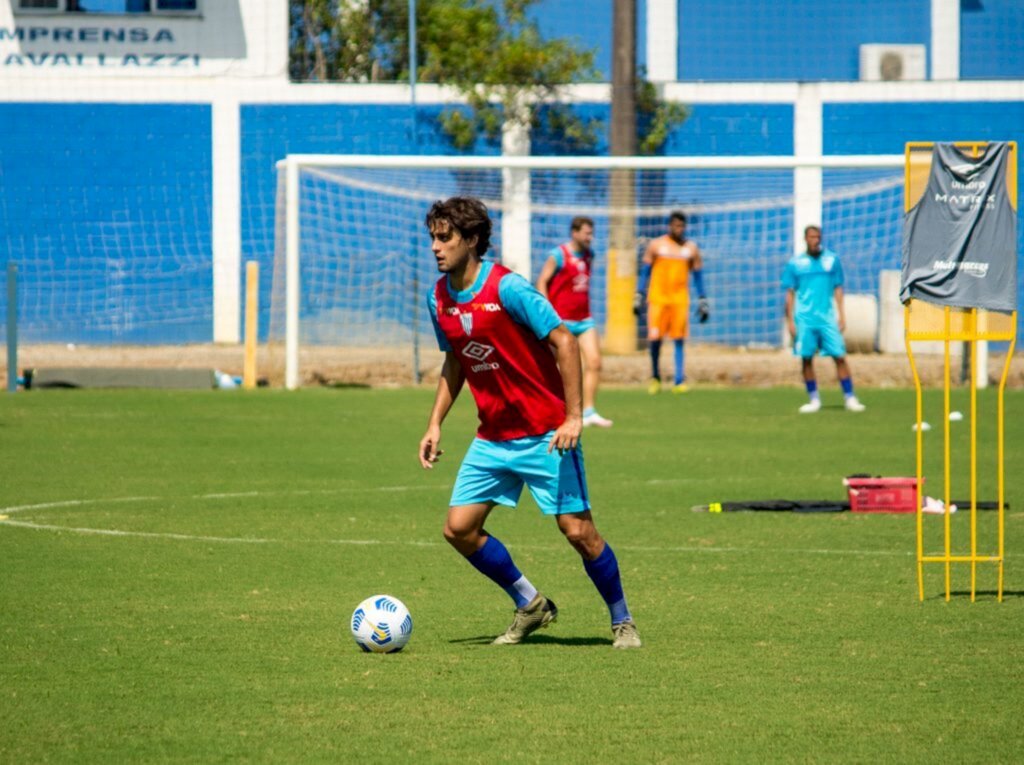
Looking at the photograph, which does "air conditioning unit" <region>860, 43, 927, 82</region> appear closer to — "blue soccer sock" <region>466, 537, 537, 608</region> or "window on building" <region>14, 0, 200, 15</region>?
"window on building" <region>14, 0, 200, 15</region>

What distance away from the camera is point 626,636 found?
7.20m

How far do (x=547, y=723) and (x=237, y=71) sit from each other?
25725mm

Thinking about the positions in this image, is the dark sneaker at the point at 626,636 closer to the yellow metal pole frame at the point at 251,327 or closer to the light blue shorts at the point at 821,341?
the light blue shorts at the point at 821,341

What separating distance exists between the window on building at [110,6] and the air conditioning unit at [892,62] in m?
13.3

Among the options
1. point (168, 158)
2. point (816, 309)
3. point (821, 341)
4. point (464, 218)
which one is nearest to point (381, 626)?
point (464, 218)

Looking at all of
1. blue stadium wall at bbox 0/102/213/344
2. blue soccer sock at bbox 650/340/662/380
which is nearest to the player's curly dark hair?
blue soccer sock at bbox 650/340/662/380

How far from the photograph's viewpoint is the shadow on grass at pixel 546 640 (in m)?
7.42

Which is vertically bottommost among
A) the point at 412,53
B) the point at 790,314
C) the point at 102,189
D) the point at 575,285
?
the point at 790,314

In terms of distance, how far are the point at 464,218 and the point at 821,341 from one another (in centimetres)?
1361

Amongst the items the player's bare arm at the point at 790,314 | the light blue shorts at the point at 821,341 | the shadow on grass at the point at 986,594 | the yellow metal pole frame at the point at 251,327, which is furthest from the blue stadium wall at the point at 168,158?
the shadow on grass at the point at 986,594

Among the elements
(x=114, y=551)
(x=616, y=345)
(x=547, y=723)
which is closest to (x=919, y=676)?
(x=547, y=723)

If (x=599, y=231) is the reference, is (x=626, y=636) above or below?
below

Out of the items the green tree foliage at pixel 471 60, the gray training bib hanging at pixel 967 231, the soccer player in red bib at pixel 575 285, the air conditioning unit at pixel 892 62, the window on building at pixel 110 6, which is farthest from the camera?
the air conditioning unit at pixel 892 62

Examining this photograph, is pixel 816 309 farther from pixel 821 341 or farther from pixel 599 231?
pixel 599 231
